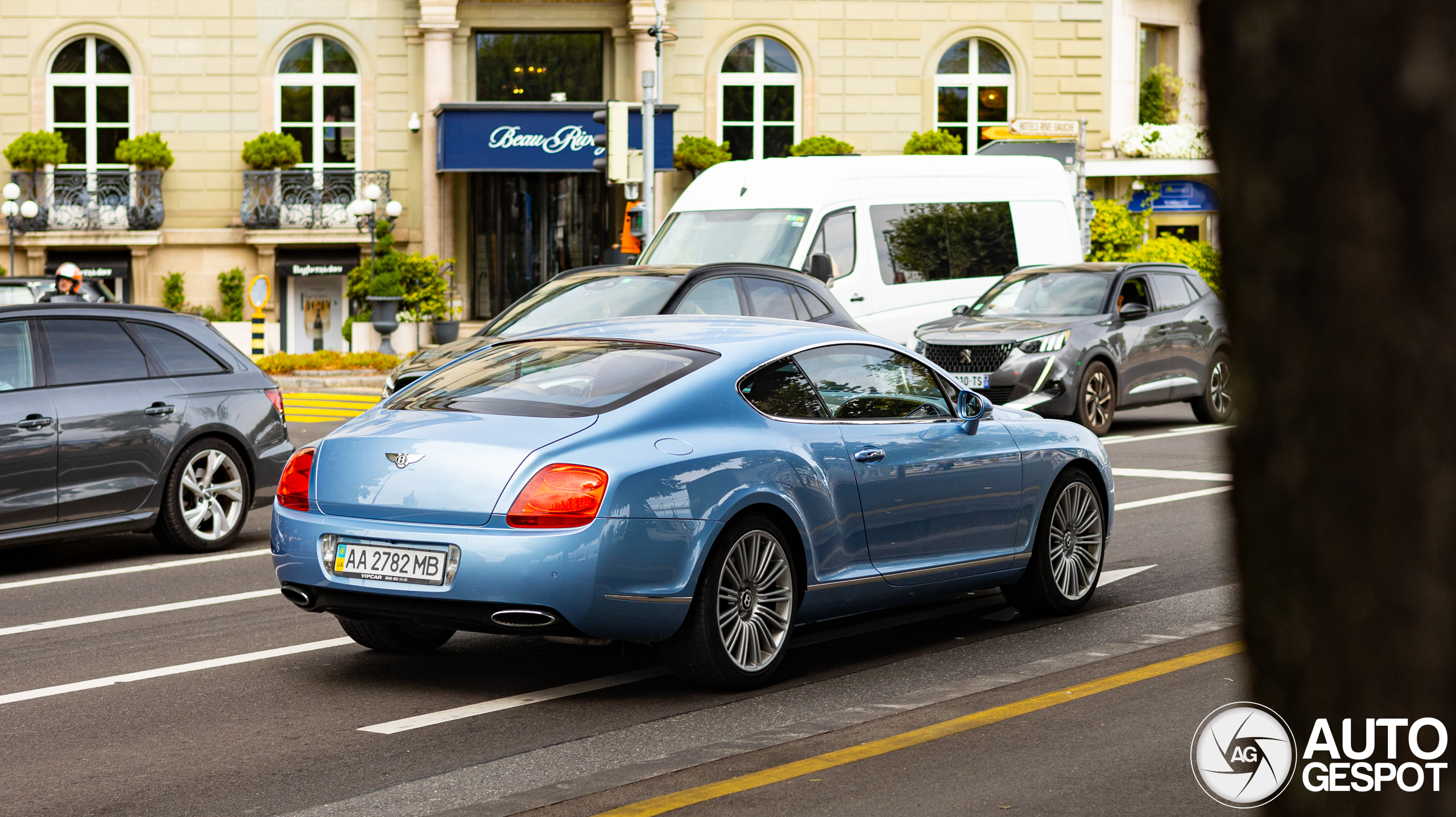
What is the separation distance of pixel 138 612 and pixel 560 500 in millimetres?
3327

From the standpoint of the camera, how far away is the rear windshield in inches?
255

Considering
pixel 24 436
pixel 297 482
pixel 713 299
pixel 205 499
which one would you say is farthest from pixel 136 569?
pixel 713 299

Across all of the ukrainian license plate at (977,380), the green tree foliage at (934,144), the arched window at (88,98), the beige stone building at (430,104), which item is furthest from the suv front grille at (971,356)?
the arched window at (88,98)

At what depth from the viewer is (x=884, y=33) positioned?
3647 centimetres

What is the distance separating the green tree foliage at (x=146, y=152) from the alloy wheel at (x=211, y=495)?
2593cm

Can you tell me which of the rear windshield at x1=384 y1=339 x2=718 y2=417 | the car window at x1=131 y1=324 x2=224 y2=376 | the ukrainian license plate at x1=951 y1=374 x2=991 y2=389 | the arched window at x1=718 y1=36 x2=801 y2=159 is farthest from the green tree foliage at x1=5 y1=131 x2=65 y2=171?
the rear windshield at x1=384 y1=339 x2=718 y2=417

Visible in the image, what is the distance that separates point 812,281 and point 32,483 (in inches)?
287

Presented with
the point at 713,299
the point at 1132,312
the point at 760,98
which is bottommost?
the point at 1132,312

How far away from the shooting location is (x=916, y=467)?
7145 mm

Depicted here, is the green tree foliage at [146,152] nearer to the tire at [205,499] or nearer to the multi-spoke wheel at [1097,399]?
the multi-spoke wheel at [1097,399]

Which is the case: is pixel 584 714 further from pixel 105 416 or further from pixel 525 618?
pixel 105 416

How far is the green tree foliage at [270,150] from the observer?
34500 mm

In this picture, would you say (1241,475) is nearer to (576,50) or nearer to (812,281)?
(812,281)
